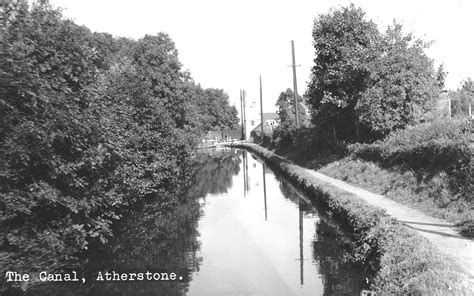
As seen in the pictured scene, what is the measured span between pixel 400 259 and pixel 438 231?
7.95ft

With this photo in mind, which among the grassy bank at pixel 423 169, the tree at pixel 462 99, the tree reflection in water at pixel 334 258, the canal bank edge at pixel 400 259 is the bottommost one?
the tree reflection in water at pixel 334 258

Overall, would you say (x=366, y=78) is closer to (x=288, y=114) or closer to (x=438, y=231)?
(x=438, y=231)

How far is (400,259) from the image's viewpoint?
22.5 feet

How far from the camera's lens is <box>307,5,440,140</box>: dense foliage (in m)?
19.7

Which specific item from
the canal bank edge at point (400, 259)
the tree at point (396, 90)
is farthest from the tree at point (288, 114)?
the canal bank edge at point (400, 259)

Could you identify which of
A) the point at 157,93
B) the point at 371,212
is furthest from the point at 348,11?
the point at 371,212

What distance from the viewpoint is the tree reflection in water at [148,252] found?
784 cm

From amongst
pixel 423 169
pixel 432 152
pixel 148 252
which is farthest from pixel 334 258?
pixel 432 152

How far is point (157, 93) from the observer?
23.2 meters

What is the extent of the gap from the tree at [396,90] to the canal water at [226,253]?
5.60 m

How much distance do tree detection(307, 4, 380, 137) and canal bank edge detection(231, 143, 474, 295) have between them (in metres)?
11.3

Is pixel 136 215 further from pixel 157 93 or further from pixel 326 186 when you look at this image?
pixel 157 93

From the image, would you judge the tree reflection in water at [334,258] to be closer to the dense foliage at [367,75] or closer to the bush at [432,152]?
the bush at [432,152]

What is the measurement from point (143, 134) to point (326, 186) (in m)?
7.45
